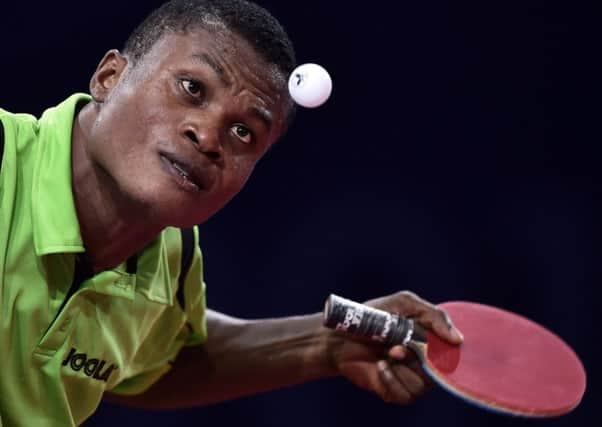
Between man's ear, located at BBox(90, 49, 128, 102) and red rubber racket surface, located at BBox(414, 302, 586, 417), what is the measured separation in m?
0.72

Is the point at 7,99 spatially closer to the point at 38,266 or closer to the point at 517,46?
the point at 38,266

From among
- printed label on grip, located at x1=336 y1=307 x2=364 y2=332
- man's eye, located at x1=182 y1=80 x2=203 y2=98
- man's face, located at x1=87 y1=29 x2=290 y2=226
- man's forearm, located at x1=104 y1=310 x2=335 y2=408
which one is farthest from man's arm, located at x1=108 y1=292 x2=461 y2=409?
man's eye, located at x1=182 y1=80 x2=203 y2=98

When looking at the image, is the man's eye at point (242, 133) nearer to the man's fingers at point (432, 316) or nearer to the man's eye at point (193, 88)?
the man's eye at point (193, 88)

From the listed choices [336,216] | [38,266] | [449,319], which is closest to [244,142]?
[38,266]

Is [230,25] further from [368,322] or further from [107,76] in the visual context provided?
[368,322]

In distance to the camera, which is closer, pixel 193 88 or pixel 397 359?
pixel 193 88

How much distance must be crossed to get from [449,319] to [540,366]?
18 cm

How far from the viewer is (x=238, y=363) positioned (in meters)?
1.90

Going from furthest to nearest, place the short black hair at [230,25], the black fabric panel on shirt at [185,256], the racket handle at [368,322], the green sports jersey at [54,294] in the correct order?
→ the black fabric panel on shirt at [185,256], the racket handle at [368,322], the short black hair at [230,25], the green sports jersey at [54,294]

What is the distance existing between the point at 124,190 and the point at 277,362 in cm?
58

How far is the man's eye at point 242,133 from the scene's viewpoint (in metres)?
Answer: 1.50

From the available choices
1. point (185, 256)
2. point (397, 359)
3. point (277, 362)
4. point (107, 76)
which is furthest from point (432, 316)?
point (107, 76)

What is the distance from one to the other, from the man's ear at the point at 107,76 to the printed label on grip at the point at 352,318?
557 millimetres

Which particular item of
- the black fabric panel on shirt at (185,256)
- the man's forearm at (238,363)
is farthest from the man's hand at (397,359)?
the black fabric panel on shirt at (185,256)
